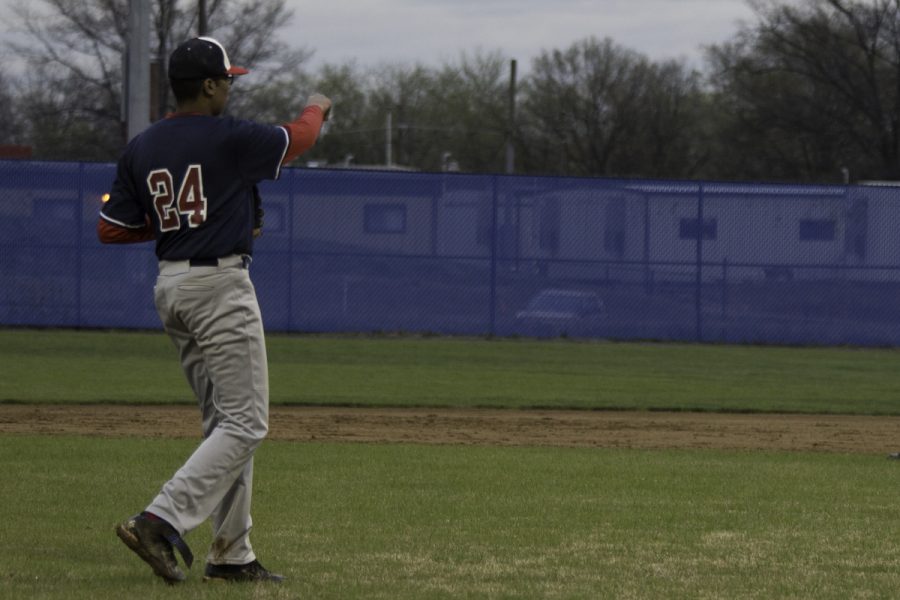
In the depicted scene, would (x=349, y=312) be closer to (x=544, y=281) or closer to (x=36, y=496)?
(x=544, y=281)

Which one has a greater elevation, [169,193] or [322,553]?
[169,193]

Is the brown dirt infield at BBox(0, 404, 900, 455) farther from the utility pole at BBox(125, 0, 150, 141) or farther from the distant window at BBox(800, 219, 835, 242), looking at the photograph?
the distant window at BBox(800, 219, 835, 242)

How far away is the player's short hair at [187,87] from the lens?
5.15m

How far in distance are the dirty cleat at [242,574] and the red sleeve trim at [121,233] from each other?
1248 millimetres

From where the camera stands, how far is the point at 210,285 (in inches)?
198

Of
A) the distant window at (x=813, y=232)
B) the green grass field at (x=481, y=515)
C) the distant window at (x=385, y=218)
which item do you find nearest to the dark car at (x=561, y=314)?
the distant window at (x=385, y=218)

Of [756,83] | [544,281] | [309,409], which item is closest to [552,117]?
[756,83]

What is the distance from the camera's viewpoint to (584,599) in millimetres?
4867

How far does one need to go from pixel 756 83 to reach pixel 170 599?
47.4m

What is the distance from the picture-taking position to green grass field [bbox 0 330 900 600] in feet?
17.0

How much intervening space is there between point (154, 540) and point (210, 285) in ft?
2.97

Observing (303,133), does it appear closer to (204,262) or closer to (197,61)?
(197,61)

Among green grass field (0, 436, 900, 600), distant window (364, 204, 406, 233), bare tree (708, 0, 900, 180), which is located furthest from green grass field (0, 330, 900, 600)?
bare tree (708, 0, 900, 180)

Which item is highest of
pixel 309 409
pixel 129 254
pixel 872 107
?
pixel 872 107
